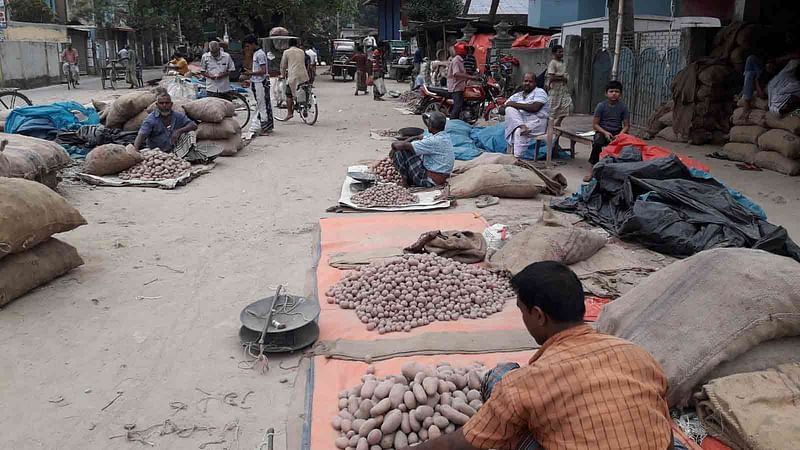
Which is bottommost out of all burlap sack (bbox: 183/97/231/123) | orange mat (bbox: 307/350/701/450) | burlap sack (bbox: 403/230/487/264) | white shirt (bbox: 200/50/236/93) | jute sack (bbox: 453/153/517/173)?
orange mat (bbox: 307/350/701/450)

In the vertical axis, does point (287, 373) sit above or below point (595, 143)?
below

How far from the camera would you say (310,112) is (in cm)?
1400

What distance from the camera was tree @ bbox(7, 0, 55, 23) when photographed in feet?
91.4

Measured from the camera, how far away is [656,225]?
17.1 feet

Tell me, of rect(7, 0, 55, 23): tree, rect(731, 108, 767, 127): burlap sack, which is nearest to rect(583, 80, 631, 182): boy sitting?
rect(731, 108, 767, 127): burlap sack

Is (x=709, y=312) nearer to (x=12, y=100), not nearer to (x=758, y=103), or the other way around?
(x=758, y=103)

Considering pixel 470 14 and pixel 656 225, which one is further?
pixel 470 14

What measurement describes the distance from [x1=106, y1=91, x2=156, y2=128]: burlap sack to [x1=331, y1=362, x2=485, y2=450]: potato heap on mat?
771 centimetres

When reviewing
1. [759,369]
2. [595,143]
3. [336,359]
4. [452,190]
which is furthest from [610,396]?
[595,143]

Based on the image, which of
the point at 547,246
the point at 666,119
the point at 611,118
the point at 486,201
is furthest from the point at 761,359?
the point at 666,119

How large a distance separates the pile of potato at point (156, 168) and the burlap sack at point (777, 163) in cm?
773

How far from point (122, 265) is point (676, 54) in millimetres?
10016

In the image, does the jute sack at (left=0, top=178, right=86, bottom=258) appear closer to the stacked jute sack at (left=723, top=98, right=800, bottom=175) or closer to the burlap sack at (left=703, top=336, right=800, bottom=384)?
the burlap sack at (left=703, top=336, right=800, bottom=384)

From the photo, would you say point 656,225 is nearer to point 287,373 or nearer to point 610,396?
point 287,373
